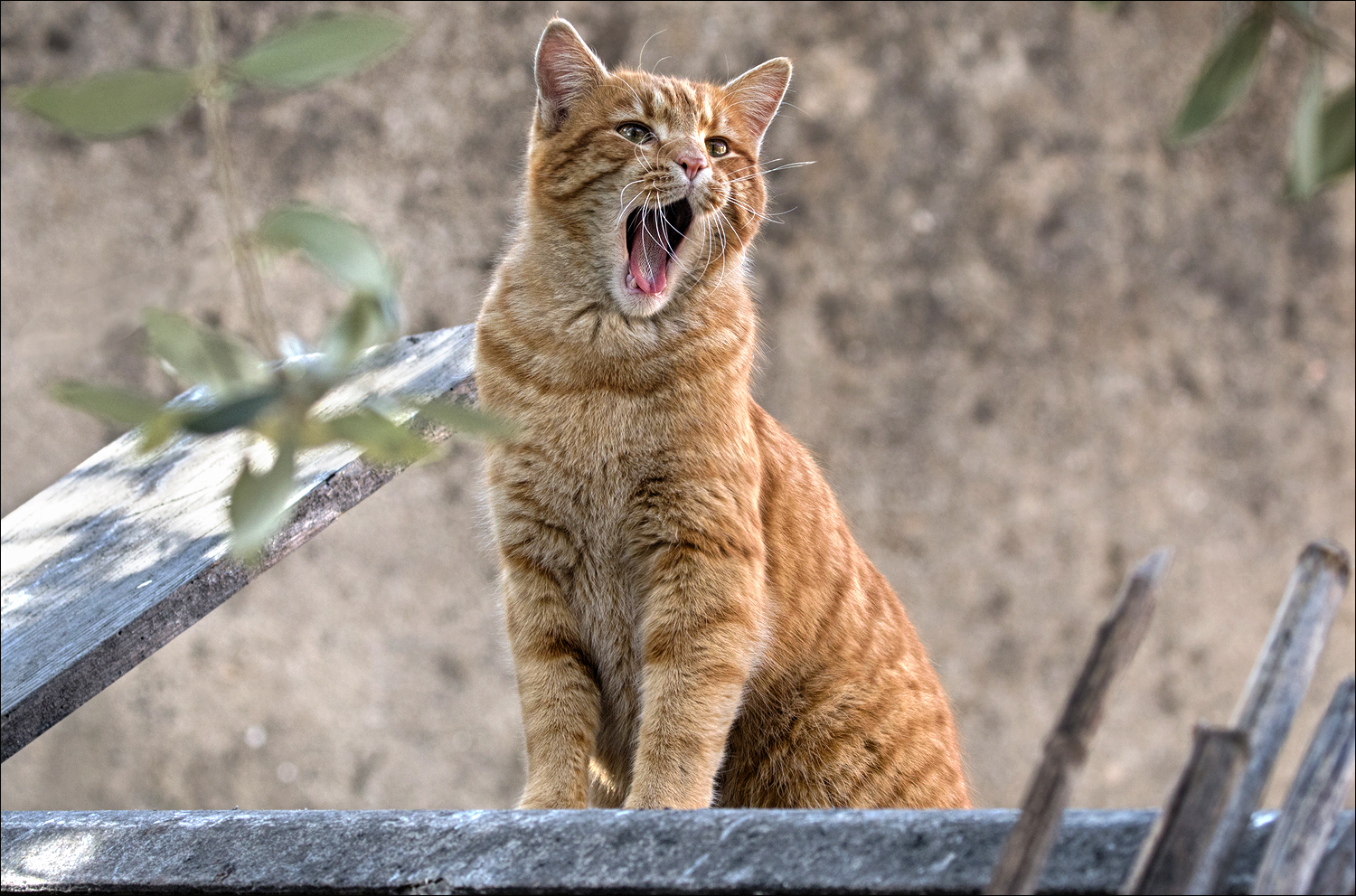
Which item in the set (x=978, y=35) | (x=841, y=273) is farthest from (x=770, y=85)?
(x=978, y=35)

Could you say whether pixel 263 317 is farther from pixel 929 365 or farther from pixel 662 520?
pixel 929 365

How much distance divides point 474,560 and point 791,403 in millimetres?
1169

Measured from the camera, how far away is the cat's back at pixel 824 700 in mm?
1444

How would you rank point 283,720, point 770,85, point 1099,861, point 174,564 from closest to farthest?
point 1099,861, point 174,564, point 770,85, point 283,720

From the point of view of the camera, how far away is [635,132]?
155cm

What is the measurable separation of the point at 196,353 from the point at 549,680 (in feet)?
3.60

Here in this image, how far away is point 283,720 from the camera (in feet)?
12.8

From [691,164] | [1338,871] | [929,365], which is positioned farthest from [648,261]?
[929,365]

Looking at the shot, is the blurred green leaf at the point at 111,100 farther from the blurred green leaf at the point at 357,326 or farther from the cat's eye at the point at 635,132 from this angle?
the cat's eye at the point at 635,132

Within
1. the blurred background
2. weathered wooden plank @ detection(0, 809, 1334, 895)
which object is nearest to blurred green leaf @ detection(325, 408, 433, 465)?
weathered wooden plank @ detection(0, 809, 1334, 895)

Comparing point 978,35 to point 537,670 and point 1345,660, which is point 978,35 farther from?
point 537,670

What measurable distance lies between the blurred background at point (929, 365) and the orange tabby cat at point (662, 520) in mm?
2425

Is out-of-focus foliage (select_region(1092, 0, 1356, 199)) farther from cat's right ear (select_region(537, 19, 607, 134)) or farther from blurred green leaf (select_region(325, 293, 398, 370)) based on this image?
cat's right ear (select_region(537, 19, 607, 134))

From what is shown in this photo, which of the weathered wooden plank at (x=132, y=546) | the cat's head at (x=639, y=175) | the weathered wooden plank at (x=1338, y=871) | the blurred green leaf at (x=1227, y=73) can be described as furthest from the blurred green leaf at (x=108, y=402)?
the cat's head at (x=639, y=175)
